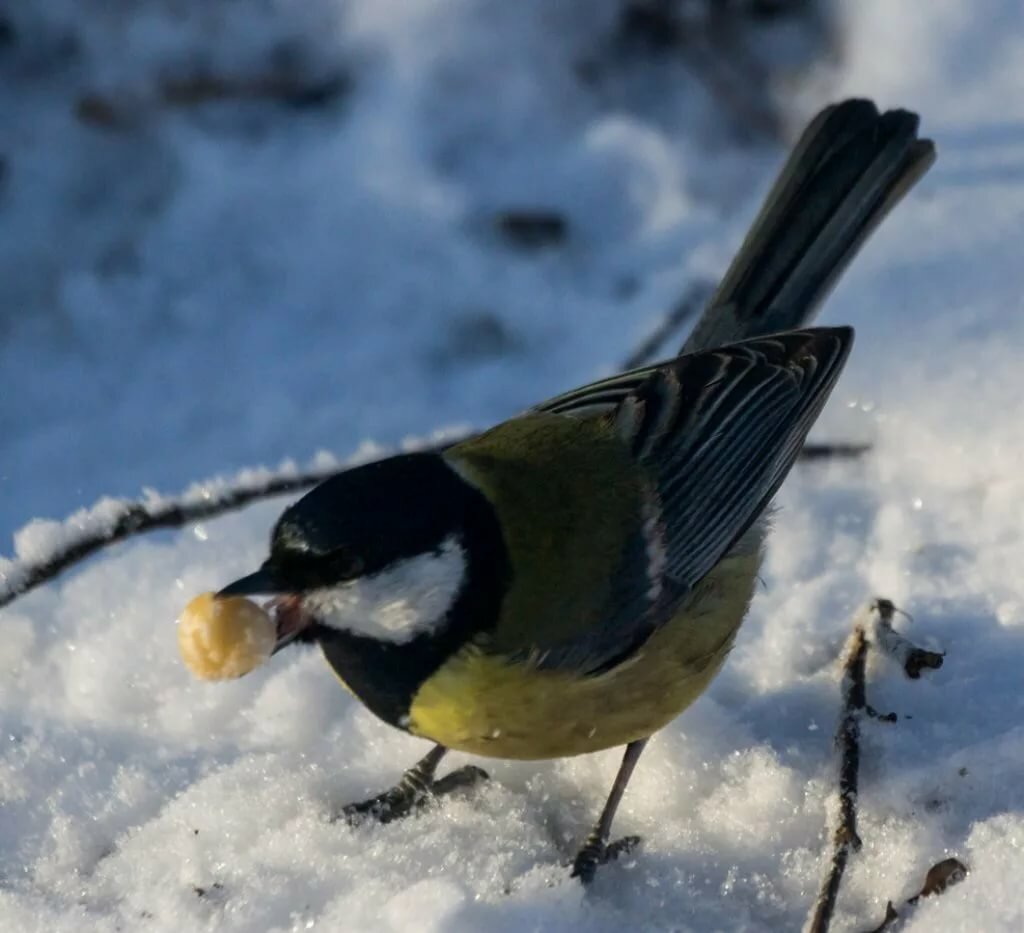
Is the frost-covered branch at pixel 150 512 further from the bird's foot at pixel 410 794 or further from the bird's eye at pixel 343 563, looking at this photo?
the bird's eye at pixel 343 563

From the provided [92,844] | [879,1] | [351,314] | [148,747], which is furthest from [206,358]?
[879,1]

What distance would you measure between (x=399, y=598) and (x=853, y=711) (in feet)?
2.61

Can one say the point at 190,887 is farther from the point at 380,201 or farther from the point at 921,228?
the point at 921,228

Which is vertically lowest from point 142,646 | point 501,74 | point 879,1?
point 142,646

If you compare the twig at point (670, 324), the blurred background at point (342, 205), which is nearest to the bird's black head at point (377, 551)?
the blurred background at point (342, 205)

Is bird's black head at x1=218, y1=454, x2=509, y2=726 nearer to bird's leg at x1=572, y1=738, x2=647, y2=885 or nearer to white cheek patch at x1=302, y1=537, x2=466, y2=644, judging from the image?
white cheek patch at x1=302, y1=537, x2=466, y2=644

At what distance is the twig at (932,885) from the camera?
1.73 meters

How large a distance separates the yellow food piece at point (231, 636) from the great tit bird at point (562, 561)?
0.10 feet

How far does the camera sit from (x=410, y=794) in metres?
2.03

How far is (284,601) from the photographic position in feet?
5.68

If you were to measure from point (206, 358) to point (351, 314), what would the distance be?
0.36 meters

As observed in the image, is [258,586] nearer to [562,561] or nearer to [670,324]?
[562,561]

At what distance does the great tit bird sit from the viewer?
67.0 inches

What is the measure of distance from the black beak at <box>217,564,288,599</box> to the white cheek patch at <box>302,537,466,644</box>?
4 cm
